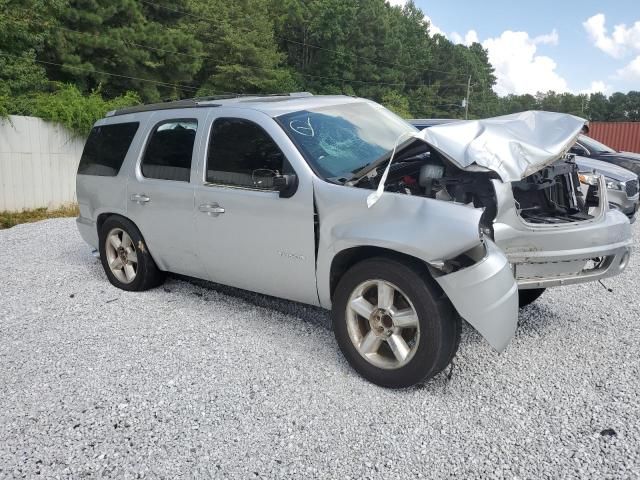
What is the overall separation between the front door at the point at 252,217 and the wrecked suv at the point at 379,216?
0.04 ft

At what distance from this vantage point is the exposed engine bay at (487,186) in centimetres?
326

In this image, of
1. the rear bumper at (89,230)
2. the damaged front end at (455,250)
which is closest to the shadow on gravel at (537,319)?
the damaged front end at (455,250)

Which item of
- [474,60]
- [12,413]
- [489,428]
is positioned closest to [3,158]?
[12,413]

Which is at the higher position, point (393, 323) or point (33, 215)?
point (393, 323)

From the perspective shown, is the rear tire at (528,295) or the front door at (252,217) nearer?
the front door at (252,217)

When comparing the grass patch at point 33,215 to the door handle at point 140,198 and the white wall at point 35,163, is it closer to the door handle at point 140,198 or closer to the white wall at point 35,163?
the white wall at point 35,163

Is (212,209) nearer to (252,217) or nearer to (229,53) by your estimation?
(252,217)

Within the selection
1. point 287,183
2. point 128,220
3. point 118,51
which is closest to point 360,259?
point 287,183

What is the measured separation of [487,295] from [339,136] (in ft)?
5.83

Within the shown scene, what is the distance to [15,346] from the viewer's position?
4.12 meters

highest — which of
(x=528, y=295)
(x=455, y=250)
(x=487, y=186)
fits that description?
(x=487, y=186)

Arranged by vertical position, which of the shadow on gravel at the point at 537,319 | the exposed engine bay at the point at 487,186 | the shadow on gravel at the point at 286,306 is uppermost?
the exposed engine bay at the point at 487,186

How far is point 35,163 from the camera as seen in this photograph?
12.8m

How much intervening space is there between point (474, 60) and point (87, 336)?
293 feet
